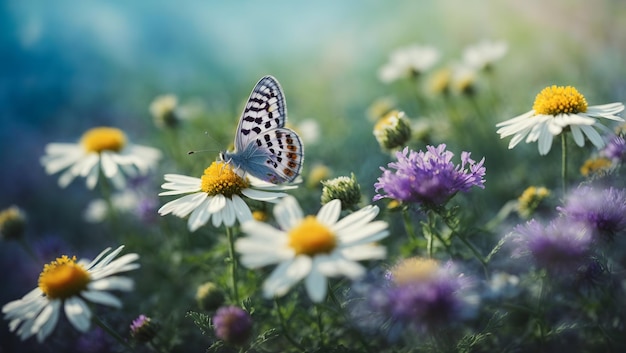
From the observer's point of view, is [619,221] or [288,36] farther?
[288,36]

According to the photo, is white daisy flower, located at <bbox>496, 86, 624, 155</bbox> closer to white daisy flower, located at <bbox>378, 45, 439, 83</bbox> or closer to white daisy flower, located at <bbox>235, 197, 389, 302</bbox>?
white daisy flower, located at <bbox>235, 197, 389, 302</bbox>

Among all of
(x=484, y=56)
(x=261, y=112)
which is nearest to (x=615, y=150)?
(x=261, y=112)

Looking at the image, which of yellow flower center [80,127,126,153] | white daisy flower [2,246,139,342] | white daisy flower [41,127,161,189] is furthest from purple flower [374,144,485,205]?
yellow flower center [80,127,126,153]

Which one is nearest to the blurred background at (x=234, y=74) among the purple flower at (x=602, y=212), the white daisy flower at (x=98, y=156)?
the white daisy flower at (x=98, y=156)

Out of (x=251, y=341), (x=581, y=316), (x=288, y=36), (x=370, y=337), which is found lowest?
(x=581, y=316)

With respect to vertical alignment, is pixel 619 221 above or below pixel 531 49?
below

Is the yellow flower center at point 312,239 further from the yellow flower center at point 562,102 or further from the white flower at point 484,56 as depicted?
the white flower at point 484,56

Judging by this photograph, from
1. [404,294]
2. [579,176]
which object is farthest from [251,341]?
[579,176]

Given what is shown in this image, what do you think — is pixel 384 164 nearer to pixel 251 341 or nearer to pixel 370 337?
pixel 370 337
